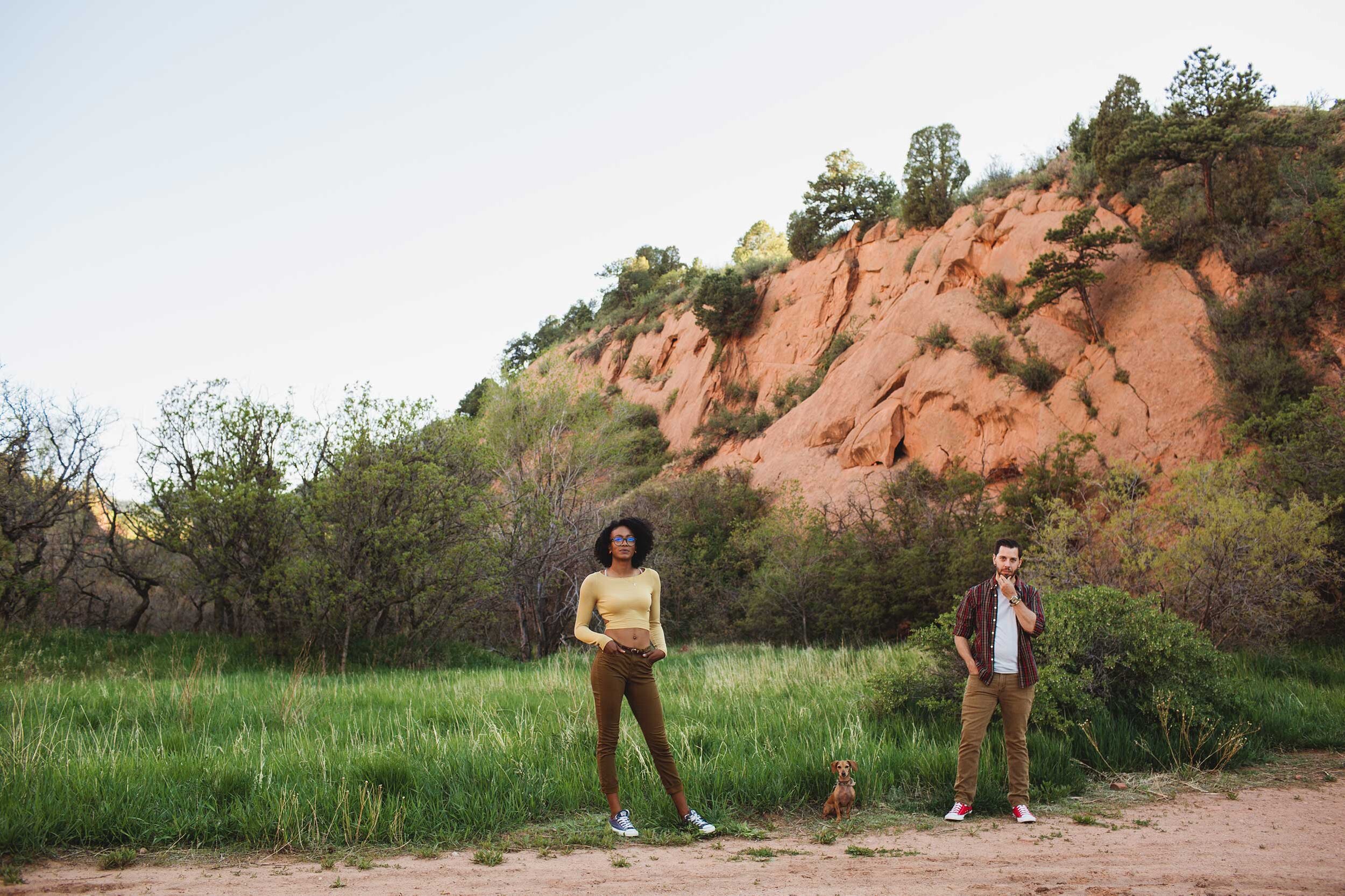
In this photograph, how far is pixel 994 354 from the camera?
25.3m

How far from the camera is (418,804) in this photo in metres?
5.31

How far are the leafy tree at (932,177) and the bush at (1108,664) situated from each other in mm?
26633

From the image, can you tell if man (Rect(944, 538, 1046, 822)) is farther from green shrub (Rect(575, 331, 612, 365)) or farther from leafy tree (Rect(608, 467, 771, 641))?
green shrub (Rect(575, 331, 612, 365))

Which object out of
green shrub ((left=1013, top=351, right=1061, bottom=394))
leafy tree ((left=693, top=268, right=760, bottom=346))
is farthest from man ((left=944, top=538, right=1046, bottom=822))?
leafy tree ((left=693, top=268, right=760, bottom=346))

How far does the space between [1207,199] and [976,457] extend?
8.96m

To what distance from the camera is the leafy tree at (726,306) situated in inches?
1489

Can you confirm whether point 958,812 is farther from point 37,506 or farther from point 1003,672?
point 37,506

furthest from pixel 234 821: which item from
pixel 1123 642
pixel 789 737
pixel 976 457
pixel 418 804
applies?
pixel 976 457

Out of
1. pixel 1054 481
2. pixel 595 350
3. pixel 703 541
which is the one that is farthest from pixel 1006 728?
pixel 595 350

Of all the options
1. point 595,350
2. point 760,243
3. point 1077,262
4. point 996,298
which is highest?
point 760,243

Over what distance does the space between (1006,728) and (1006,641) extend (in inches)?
24.4

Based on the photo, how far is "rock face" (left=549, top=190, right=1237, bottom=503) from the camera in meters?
21.7

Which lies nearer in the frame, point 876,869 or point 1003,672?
point 876,869

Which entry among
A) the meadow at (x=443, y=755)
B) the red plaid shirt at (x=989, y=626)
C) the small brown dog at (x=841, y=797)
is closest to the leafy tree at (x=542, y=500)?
the meadow at (x=443, y=755)
